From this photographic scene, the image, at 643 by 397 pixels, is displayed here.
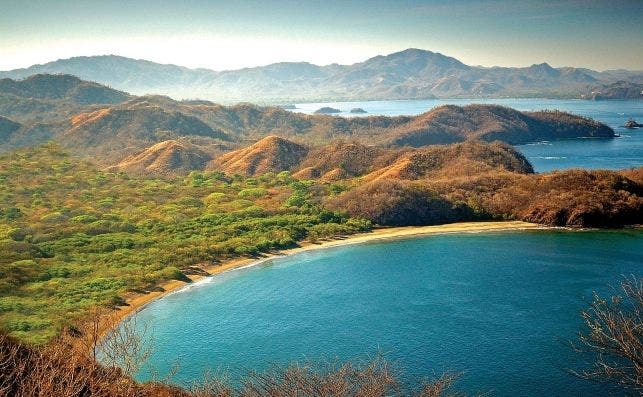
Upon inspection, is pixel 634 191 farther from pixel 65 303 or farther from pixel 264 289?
pixel 65 303

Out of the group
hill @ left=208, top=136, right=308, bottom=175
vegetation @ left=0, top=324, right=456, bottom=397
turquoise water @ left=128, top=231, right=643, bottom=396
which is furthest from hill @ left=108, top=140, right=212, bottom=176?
vegetation @ left=0, top=324, right=456, bottom=397

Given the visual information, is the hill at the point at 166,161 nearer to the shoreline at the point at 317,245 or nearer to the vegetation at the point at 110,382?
the shoreline at the point at 317,245

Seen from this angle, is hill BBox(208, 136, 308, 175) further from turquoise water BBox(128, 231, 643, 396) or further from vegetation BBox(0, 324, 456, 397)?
vegetation BBox(0, 324, 456, 397)

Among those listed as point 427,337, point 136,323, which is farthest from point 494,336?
point 136,323

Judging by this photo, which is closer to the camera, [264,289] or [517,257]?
[264,289]

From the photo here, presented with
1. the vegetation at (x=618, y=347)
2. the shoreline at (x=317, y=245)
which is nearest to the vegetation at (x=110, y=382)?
the vegetation at (x=618, y=347)
